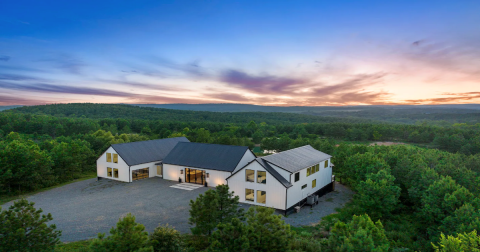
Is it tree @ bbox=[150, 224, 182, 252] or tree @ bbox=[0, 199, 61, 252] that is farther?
tree @ bbox=[150, 224, 182, 252]

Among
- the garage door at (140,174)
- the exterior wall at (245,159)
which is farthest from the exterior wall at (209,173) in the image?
the garage door at (140,174)

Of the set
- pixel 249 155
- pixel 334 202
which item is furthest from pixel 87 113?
pixel 334 202

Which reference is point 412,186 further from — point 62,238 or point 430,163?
point 62,238

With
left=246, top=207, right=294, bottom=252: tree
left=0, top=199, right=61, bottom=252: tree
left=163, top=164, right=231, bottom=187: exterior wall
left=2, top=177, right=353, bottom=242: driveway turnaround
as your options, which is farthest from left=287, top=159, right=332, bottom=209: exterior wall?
left=0, top=199, right=61, bottom=252: tree

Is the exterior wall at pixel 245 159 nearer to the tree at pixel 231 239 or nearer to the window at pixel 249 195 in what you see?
the window at pixel 249 195

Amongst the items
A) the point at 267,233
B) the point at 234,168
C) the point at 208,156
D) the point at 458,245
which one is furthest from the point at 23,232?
the point at 208,156

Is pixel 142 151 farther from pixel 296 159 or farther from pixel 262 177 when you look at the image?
pixel 296 159

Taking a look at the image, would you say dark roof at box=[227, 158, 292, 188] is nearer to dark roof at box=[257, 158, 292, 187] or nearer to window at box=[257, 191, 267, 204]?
dark roof at box=[257, 158, 292, 187]
